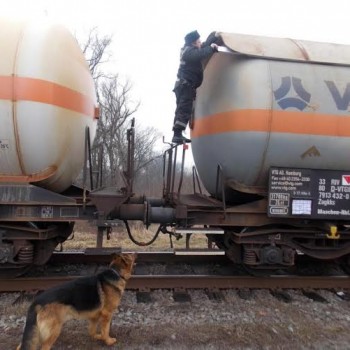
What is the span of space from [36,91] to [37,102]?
0.13 meters

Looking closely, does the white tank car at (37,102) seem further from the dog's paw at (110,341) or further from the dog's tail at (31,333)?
the dog's paw at (110,341)

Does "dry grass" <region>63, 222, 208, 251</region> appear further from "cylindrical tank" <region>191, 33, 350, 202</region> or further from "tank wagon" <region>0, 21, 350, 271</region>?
"cylindrical tank" <region>191, 33, 350, 202</region>

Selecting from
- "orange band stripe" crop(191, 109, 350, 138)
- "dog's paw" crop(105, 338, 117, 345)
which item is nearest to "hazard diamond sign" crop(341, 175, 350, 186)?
"orange band stripe" crop(191, 109, 350, 138)

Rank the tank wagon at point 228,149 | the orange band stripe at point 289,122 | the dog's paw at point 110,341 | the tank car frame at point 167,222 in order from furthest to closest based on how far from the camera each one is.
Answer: the orange band stripe at point 289,122, the tank car frame at point 167,222, the tank wagon at point 228,149, the dog's paw at point 110,341

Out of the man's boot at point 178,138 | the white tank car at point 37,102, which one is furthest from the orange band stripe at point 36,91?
the man's boot at point 178,138

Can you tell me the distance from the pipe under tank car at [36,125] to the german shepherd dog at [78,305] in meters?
1.62

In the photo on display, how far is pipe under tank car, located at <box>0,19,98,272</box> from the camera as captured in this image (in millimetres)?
4832

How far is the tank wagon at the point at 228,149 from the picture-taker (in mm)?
4977

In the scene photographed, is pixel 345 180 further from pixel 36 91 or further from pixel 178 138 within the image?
pixel 36 91

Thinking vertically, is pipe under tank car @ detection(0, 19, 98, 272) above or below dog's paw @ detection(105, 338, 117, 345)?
above

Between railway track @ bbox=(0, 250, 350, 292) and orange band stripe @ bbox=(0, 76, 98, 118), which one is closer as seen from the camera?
orange band stripe @ bbox=(0, 76, 98, 118)

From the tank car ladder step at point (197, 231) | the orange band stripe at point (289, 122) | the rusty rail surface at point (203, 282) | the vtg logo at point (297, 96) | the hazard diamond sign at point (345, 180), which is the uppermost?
the vtg logo at point (297, 96)

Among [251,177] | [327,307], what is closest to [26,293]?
[251,177]

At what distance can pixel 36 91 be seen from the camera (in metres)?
4.86
